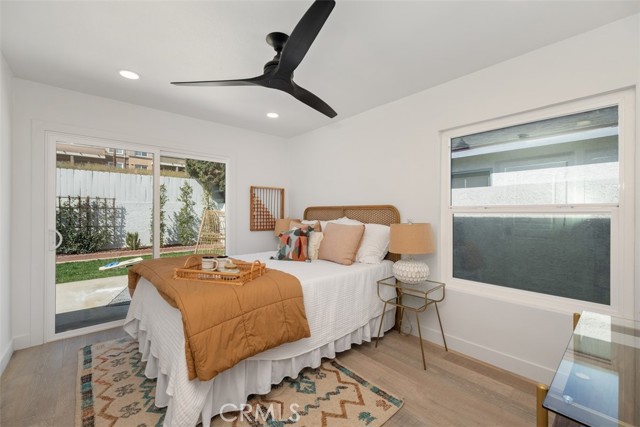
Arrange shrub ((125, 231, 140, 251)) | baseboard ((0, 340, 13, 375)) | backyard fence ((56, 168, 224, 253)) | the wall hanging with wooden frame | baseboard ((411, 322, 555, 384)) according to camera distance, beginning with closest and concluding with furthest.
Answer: baseboard ((411, 322, 555, 384)) < baseboard ((0, 340, 13, 375)) < backyard fence ((56, 168, 224, 253)) < shrub ((125, 231, 140, 251)) < the wall hanging with wooden frame

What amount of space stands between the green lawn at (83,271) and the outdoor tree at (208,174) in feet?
3.72

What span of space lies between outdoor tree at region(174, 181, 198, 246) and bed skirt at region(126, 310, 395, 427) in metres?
1.43

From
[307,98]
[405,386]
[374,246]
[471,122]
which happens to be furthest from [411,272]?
[307,98]

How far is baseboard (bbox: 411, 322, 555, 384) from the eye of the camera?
75.7 inches

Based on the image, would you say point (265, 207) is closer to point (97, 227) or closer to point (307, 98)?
point (97, 227)

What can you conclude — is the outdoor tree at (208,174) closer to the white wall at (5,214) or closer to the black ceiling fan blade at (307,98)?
the white wall at (5,214)

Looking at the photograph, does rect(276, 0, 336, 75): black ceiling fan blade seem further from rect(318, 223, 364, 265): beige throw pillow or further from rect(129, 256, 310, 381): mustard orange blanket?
rect(318, 223, 364, 265): beige throw pillow

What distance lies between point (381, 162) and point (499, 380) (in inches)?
88.2

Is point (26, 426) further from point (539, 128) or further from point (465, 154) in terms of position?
point (539, 128)

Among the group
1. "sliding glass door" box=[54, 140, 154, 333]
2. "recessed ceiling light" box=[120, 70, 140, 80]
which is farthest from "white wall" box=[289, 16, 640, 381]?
"sliding glass door" box=[54, 140, 154, 333]

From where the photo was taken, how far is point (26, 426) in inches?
59.2

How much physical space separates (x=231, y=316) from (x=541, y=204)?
2411mm

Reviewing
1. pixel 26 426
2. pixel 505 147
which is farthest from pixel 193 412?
pixel 505 147

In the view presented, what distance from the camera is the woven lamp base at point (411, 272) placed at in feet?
7.59
